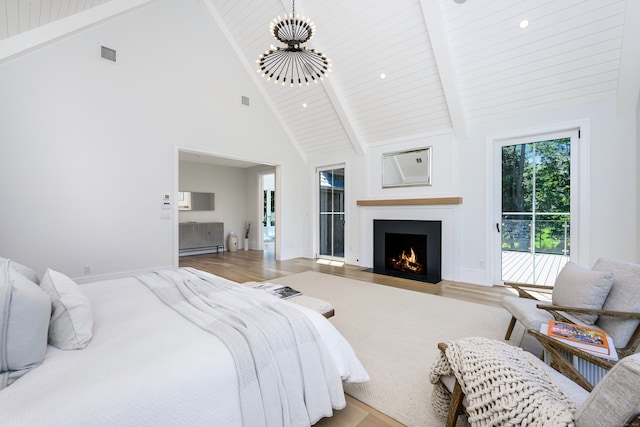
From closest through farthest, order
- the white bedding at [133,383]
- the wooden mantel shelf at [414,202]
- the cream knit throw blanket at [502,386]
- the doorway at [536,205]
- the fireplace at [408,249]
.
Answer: the white bedding at [133,383], the cream knit throw blanket at [502,386], the doorway at [536,205], the wooden mantel shelf at [414,202], the fireplace at [408,249]

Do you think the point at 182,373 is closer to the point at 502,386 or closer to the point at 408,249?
the point at 502,386

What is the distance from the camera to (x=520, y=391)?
3.42ft

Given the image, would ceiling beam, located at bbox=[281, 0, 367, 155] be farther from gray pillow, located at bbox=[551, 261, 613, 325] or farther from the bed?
the bed

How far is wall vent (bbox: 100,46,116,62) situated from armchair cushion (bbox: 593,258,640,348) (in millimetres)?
6052

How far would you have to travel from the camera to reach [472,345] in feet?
4.51

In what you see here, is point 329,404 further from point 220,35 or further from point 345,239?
point 220,35

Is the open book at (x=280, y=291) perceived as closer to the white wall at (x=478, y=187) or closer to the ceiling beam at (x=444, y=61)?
the white wall at (x=478, y=187)

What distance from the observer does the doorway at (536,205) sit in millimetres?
3725

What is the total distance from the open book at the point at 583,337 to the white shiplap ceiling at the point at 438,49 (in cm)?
318

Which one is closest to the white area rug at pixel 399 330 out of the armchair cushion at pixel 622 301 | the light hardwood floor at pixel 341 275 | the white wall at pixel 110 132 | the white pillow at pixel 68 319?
the light hardwood floor at pixel 341 275

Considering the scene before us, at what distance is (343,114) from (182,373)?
16.0 feet

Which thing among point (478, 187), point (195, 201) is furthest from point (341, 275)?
point (195, 201)

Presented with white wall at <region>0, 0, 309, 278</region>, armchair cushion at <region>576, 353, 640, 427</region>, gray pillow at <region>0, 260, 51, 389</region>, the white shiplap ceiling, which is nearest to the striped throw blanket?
gray pillow at <region>0, 260, 51, 389</region>

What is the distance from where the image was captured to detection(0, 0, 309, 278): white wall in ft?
11.0
